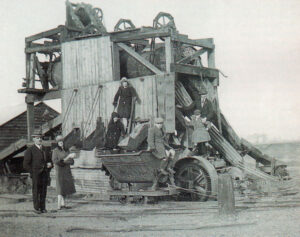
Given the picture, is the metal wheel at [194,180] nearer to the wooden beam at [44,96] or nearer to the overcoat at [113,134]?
the overcoat at [113,134]

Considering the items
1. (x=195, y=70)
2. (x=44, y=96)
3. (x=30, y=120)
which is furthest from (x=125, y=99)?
(x=30, y=120)

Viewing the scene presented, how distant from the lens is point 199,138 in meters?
14.8

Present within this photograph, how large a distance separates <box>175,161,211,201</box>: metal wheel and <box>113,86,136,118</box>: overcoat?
2.83m

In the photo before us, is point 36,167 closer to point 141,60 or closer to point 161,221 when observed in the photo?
point 161,221

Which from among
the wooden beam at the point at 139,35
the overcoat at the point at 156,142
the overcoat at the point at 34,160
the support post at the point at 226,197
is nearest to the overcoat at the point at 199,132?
the overcoat at the point at 156,142

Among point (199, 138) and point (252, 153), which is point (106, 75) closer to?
point (199, 138)

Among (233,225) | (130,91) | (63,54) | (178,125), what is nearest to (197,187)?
(178,125)

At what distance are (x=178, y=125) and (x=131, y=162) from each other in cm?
380

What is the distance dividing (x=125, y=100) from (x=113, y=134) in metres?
1.24

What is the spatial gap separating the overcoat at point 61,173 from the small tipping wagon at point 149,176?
3.48 ft

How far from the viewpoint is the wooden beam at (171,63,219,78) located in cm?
1502

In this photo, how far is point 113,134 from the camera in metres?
15.4

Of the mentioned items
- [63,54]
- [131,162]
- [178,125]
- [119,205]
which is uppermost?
[63,54]

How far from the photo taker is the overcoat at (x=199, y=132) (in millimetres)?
14766
